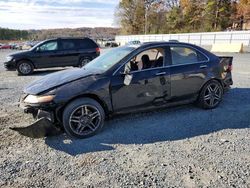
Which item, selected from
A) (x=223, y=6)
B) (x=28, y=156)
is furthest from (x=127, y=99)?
(x=223, y=6)

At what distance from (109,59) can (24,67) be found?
28.4ft

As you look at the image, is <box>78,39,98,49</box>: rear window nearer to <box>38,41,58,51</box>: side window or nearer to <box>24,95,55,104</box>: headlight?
<box>38,41,58,51</box>: side window

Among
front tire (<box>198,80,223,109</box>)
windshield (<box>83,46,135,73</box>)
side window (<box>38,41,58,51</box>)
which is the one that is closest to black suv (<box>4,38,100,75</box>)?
side window (<box>38,41,58,51</box>)

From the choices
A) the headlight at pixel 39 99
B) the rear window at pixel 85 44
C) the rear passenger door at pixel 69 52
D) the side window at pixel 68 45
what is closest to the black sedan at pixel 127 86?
the headlight at pixel 39 99

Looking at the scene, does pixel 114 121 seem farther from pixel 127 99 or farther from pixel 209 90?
pixel 209 90

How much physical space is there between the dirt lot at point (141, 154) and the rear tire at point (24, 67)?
24.8ft

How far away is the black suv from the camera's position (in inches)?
514

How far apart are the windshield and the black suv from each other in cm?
783

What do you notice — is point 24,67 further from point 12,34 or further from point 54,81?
point 12,34

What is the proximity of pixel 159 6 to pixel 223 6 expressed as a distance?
2234 centimetres

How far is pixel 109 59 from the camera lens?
5676 millimetres

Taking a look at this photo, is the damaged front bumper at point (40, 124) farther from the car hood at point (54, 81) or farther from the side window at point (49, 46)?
the side window at point (49, 46)

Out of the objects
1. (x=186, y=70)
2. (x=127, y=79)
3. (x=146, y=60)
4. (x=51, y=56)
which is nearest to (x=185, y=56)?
(x=186, y=70)

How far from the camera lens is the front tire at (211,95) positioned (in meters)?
6.06
